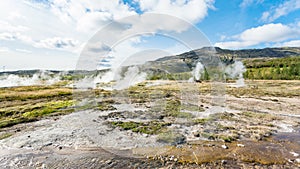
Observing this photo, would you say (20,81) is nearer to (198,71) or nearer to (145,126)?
(198,71)

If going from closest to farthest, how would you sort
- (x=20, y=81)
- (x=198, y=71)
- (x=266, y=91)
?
(x=266, y=91) → (x=20, y=81) → (x=198, y=71)

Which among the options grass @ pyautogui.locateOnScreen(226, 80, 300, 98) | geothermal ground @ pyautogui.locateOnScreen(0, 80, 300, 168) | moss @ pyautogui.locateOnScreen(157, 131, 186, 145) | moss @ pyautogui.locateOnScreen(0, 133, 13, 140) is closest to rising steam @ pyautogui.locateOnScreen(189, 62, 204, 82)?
grass @ pyautogui.locateOnScreen(226, 80, 300, 98)

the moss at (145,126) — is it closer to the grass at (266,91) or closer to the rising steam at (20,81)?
the grass at (266,91)

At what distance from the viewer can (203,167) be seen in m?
9.84

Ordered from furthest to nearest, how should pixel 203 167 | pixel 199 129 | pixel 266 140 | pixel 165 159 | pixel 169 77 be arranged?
1. pixel 169 77
2. pixel 199 129
3. pixel 266 140
4. pixel 165 159
5. pixel 203 167

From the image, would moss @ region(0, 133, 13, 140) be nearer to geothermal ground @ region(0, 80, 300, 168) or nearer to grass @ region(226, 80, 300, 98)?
geothermal ground @ region(0, 80, 300, 168)

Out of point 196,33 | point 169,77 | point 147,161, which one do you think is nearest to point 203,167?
point 147,161

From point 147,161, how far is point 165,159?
101 cm

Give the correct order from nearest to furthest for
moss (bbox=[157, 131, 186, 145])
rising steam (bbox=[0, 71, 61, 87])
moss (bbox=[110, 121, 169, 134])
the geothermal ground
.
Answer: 1. the geothermal ground
2. moss (bbox=[157, 131, 186, 145])
3. moss (bbox=[110, 121, 169, 134])
4. rising steam (bbox=[0, 71, 61, 87])

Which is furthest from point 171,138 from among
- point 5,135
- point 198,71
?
point 198,71

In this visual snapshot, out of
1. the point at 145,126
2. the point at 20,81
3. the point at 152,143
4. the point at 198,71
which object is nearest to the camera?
the point at 152,143

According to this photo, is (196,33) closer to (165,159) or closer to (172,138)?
(172,138)

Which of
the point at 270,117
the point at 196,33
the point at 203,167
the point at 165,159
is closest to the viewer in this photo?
the point at 203,167

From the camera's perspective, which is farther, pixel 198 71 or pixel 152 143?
pixel 198 71
